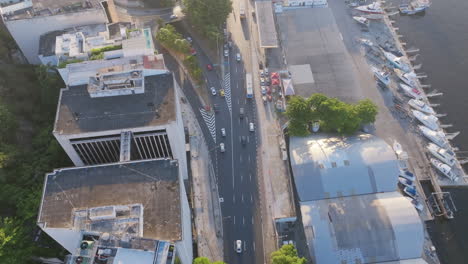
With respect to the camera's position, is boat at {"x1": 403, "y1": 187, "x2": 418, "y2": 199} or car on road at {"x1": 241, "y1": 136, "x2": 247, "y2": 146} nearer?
boat at {"x1": 403, "y1": 187, "x2": 418, "y2": 199}

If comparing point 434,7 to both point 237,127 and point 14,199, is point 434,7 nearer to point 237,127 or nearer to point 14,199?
point 237,127

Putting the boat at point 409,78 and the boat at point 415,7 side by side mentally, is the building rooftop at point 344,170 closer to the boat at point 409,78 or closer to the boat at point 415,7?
the boat at point 409,78

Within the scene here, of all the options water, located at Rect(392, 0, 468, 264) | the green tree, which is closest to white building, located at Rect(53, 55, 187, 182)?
the green tree

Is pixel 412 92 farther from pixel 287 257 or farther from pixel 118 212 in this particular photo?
pixel 118 212

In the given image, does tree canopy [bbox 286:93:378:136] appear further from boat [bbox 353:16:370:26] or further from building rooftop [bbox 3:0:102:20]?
building rooftop [bbox 3:0:102:20]

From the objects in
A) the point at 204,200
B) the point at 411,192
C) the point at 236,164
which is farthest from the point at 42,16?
the point at 411,192

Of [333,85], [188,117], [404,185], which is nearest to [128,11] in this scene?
[188,117]
